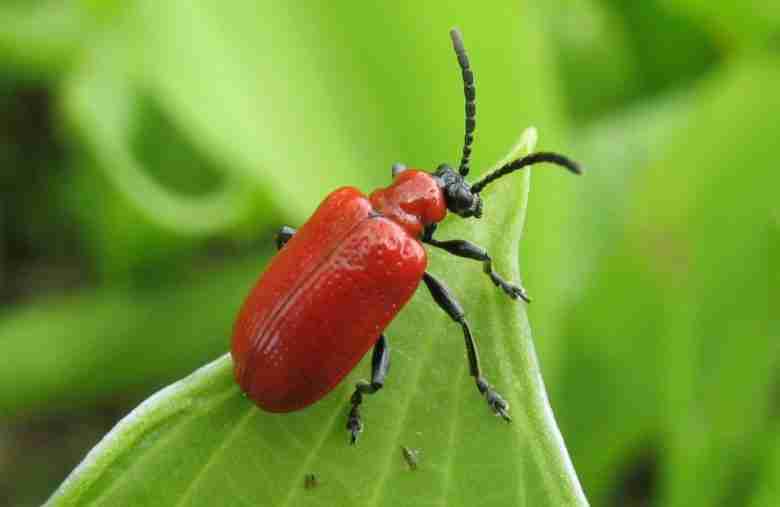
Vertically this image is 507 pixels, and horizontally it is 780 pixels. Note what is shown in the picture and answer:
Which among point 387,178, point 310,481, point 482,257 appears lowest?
point 310,481

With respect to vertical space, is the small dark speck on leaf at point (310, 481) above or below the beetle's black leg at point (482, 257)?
below

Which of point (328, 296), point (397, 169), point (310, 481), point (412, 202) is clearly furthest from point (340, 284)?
point (310, 481)

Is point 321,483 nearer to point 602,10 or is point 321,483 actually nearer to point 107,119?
point 107,119

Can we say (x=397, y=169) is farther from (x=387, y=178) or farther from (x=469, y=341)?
(x=469, y=341)

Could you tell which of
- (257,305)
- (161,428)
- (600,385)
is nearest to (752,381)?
(600,385)

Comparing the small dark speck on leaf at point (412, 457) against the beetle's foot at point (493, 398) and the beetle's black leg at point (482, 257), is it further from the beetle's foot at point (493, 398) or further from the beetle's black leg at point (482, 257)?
the beetle's black leg at point (482, 257)

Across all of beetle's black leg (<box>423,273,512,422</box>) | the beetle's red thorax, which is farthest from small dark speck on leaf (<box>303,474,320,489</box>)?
the beetle's red thorax

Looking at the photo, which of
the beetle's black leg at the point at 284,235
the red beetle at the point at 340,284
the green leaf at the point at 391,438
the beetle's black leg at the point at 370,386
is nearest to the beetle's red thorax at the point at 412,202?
the red beetle at the point at 340,284
